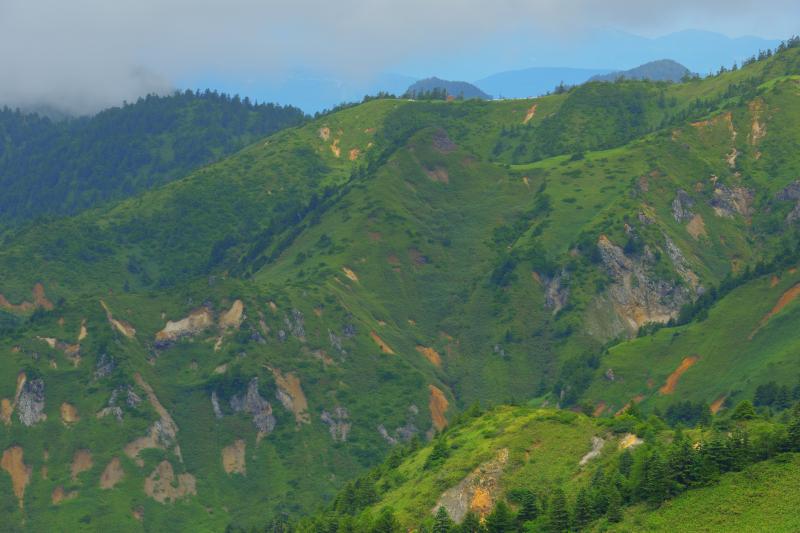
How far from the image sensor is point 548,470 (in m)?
175

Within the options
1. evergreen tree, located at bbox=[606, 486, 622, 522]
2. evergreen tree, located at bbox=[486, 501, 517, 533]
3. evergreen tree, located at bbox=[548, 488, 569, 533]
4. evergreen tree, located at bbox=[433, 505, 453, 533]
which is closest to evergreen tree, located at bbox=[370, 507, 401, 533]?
evergreen tree, located at bbox=[433, 505, 453, 533]

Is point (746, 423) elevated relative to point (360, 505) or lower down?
elevated

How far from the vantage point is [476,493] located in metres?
176

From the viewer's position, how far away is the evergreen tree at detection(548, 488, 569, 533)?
14725 cm

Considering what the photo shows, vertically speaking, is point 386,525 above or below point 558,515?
below

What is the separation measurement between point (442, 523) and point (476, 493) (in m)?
17.1

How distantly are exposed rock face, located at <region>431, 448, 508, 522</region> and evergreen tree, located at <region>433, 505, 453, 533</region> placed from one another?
924 cm

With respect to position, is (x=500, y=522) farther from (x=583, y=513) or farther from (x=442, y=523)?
(x=583, y=513)

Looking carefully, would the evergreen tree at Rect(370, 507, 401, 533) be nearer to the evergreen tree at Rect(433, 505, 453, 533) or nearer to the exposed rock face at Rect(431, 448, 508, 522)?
the evergreen tree at Rect(433, 505, 453, 533)

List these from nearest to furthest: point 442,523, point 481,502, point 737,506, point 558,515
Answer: point 737,506 → point 558,515 → point 442,523 → point 481,502

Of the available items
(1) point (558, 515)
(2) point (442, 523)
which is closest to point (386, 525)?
(2) point (442, 523)

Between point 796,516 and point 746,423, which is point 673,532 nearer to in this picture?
point 796,516

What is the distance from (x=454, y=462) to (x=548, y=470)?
16336 millimetres

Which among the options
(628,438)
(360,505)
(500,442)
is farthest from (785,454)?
(360,505)
